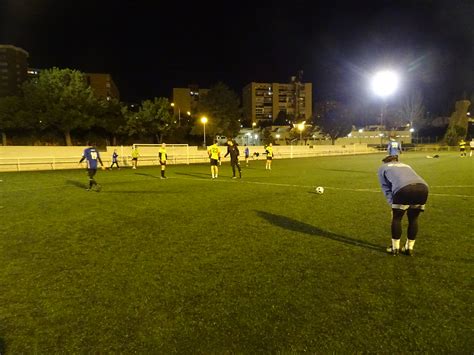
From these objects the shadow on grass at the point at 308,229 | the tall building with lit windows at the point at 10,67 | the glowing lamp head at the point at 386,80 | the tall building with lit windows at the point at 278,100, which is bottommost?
the shadow on grass at the point at 308,229

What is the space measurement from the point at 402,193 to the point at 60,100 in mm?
37033

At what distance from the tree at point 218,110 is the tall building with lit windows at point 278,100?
186 ft

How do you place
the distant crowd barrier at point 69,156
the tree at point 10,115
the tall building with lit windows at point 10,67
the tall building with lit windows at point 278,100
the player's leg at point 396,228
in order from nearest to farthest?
the player's leg at point 396,228 → the distant crowd barrier at point 69,156 → the tree at point 10,115 → the tall building with lit windows at point 278,100 → the tall building with lit windows at point 10,67

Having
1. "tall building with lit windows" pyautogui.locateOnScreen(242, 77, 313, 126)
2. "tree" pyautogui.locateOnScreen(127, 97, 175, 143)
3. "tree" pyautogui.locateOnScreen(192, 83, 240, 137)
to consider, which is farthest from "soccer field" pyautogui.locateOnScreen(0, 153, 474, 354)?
"tall building with lit windows" pyautogui.locateOnScreen(242, 77, 313, 126)

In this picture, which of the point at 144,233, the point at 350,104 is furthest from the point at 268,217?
the point at 350,104

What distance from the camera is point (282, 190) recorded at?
13016 mm

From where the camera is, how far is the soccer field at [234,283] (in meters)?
3.06

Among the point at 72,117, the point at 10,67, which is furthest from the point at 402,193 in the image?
the point at 10,67

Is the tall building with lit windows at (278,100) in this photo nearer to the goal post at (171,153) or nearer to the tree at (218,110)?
the tree at (218,110)

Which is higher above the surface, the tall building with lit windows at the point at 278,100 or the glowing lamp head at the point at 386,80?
the tall building with lit windows at the point at 278,100

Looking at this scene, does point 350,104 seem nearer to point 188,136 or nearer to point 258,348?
point 188,136

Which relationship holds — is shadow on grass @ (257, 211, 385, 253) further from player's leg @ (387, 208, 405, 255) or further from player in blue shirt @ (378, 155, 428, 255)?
player in blue shirt @ (378, 155, 428, 255)

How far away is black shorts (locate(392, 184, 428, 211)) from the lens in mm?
4758

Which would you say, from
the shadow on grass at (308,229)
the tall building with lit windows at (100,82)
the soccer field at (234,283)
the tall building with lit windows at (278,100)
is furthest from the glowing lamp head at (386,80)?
the tall building with lit windows at (100,82)
